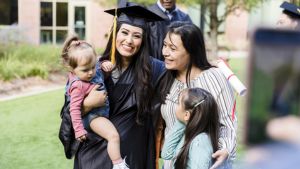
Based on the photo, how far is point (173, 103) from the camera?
7.51ft

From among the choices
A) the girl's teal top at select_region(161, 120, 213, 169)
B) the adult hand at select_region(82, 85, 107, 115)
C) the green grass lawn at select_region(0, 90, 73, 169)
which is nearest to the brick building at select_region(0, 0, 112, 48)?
the green grass lawn at select_region(0, 90, 73, 169)

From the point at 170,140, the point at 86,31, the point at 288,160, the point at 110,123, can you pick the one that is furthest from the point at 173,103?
the point at 86,31

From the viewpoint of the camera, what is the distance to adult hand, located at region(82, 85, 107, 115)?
2.28m

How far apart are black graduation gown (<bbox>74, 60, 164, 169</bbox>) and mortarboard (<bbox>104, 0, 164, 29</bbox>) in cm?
22

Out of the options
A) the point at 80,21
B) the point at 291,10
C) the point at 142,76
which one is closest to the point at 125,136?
the point at 142,76

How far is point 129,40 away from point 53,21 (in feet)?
68.1

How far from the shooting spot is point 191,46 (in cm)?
228

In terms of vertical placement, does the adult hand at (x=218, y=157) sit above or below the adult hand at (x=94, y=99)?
below

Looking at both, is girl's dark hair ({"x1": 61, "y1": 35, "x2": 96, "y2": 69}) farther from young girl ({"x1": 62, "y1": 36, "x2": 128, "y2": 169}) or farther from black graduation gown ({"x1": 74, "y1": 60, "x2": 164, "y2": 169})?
black graduation gown ({"x1": 74, "y1": 60, "x2": 164, "y2": 169})

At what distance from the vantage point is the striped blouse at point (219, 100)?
2256mm

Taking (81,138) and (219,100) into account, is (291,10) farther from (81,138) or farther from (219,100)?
(81,138)

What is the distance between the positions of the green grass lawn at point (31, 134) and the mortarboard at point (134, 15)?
2.48 metres

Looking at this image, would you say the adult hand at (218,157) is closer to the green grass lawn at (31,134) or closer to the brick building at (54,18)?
the green grass lawn at (31,134)

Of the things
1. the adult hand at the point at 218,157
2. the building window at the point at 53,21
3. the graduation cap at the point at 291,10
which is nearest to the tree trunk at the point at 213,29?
the building window at the point at 53,21
